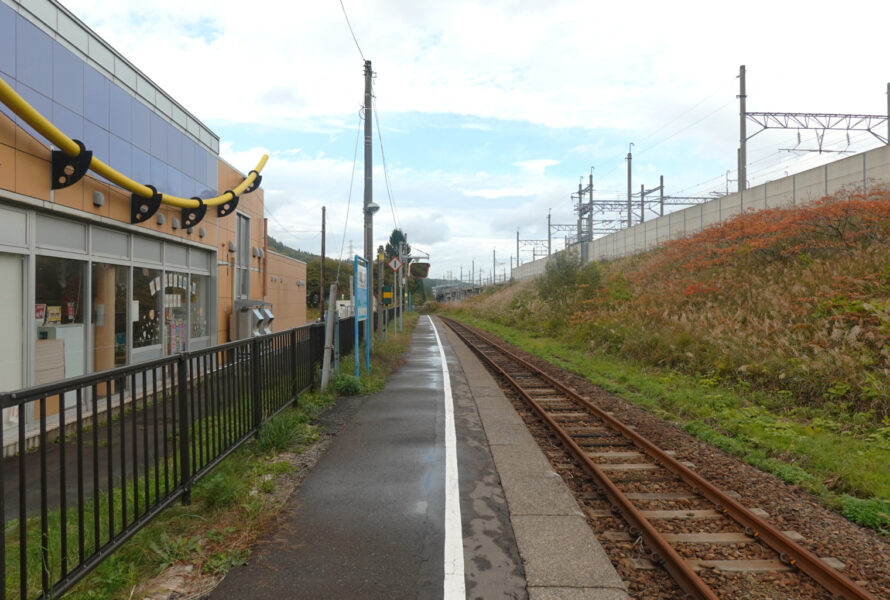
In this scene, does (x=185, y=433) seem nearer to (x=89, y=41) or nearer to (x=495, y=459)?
(x=495, y=459)

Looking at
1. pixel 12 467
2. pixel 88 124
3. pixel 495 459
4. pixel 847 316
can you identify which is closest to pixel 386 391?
pixel 495 459

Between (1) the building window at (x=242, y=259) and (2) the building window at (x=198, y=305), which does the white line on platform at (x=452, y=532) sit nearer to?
(2) the building window at (x=198, y=305)

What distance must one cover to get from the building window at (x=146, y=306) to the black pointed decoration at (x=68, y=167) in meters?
2.74

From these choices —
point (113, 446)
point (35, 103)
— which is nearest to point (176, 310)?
point (35, 103)

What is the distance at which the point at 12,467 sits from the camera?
6.11m

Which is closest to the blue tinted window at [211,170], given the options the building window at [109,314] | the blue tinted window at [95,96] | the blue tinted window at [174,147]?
the blue tinted window at [174,147]

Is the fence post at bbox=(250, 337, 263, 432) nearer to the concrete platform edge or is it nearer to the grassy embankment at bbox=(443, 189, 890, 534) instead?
the concrete platform edge

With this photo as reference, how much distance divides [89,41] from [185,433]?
8076 millimetres

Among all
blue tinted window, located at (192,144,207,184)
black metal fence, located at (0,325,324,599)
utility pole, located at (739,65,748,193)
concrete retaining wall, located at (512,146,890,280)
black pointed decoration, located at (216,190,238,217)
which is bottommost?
black metal fence, located at (0,325,324,599)

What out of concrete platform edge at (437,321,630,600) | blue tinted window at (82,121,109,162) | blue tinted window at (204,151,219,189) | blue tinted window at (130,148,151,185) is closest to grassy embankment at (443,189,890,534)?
concrete platform edge at (437,321,630,600)

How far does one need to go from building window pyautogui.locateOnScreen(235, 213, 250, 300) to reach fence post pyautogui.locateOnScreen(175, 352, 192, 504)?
40.3ft

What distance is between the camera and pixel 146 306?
10703 mm

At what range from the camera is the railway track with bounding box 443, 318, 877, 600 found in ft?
11.6

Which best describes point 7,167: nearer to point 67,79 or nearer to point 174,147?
point 67,79
